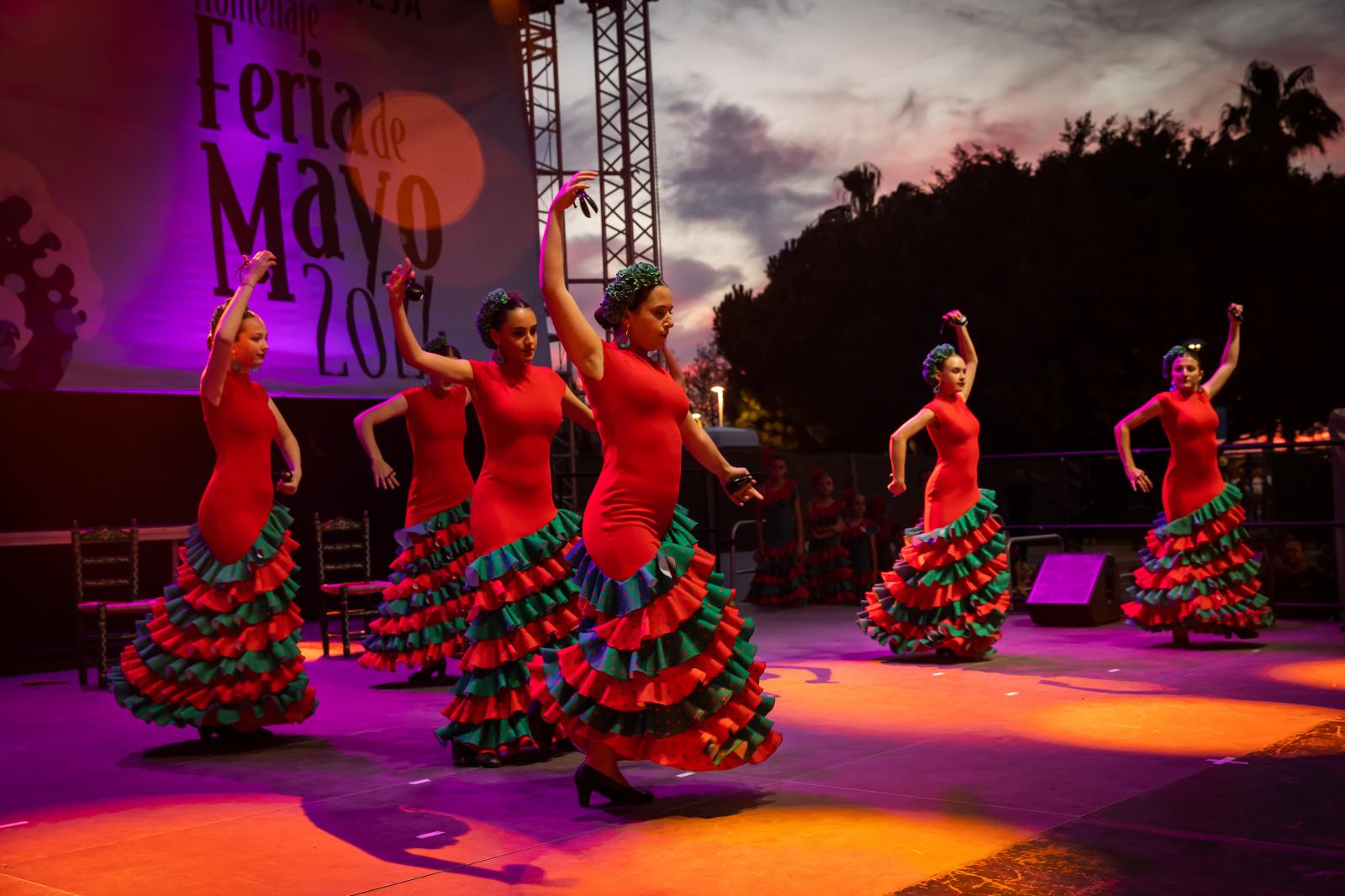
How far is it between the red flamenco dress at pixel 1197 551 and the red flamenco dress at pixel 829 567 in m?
3.81

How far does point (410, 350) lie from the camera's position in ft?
15.8

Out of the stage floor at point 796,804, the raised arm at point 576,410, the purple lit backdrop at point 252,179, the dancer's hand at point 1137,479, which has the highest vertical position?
the purple lit backdrop at point 252,179

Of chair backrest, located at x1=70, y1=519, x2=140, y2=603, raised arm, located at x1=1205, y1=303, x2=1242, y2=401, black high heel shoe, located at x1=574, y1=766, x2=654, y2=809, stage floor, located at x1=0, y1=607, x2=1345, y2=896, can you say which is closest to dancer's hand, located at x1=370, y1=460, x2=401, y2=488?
stage floor, located at x1=0, y1=607, x2=1345, y2=896

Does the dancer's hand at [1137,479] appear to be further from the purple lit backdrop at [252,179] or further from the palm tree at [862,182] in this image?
the palm tree at [862,182]

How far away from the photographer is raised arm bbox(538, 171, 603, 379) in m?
3.95

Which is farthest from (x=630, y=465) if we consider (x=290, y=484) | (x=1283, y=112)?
(x=1283, y=112)

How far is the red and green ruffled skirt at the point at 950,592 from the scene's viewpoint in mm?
7398

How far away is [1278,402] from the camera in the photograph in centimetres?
2317

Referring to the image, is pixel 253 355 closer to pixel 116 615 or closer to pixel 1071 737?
pixel 116 615

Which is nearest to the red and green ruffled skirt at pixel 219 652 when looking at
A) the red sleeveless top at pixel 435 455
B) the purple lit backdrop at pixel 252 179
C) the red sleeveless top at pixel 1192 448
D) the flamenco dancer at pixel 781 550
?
the red sleeveless top at pixel 435 455

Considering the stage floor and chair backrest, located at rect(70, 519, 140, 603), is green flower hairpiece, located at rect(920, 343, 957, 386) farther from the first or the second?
chair backrest, located at rect(70, 519, 140, 603)

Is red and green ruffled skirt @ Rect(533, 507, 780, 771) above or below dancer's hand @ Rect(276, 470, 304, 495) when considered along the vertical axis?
below

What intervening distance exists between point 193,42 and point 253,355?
5.10 meters

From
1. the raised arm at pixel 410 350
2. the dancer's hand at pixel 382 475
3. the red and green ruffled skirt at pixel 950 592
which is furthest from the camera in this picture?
the red and green ruffled skirt at pixel 950 592
